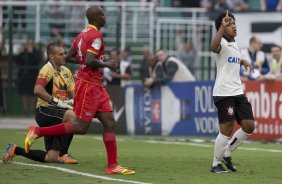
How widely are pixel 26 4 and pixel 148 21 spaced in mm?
3730

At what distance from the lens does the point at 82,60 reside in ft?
42.4

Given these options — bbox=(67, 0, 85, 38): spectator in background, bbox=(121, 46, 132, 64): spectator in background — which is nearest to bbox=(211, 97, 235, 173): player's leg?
bbox=(121, 46, 132, 64): spectator in background

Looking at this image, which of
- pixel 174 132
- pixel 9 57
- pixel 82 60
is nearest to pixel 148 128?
pixel 174 132

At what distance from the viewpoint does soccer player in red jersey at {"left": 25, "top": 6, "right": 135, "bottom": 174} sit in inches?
496

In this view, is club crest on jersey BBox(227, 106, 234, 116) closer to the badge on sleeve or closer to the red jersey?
the red jersey

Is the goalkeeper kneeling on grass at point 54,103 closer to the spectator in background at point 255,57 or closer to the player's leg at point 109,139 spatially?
the player's leg at point 109,139

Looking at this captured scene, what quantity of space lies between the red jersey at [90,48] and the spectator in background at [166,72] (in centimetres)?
993

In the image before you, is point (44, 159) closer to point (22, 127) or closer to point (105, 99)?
point (105, 99)

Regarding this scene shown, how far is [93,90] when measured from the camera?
12.7 meters

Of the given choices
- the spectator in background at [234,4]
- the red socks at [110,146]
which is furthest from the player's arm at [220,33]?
the spectator in background at [234,4]

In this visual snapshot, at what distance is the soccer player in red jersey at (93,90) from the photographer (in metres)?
12.6

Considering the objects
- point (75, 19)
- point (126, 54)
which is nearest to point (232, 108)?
point (126, 54)

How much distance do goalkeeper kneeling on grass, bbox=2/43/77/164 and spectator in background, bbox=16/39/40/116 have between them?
1358 centimetres

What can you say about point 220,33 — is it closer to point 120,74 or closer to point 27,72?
point 120,74
